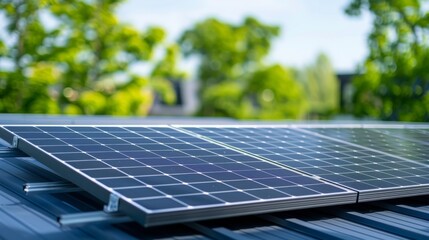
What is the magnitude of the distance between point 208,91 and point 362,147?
5672cm

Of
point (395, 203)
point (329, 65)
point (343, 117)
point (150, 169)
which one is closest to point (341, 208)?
point (395, 203)

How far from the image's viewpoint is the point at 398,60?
4469 centimetres

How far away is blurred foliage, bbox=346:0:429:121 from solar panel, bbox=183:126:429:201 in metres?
35.0

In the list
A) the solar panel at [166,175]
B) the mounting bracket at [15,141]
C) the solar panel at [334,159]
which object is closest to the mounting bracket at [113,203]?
the solar panel at [166,175]

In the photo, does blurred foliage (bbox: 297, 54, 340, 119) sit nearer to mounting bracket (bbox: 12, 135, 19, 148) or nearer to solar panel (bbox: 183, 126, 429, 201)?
solar panel (bbox: 183, 126, 429, 201)

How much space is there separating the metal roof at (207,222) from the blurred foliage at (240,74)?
54309 mm

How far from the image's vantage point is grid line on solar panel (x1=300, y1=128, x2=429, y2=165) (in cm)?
1039

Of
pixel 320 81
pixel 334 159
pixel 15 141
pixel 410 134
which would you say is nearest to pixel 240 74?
pixel 320 81

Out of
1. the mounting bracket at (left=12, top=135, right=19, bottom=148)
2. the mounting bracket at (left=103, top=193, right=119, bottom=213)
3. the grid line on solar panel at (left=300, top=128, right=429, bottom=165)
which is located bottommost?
the mounting bracket at (left=103, top=193, right=119, bottom=213)

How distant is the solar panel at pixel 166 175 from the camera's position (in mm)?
5809

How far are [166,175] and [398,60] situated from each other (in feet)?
133

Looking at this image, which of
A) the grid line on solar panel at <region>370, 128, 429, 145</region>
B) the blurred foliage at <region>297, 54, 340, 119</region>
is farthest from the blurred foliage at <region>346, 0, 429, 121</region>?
A: the blurred foliage at <region>297, 54, 340, 119</region>

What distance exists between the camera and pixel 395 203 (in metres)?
8.30

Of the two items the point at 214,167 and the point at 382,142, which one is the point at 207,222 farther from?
the point at 382,142
